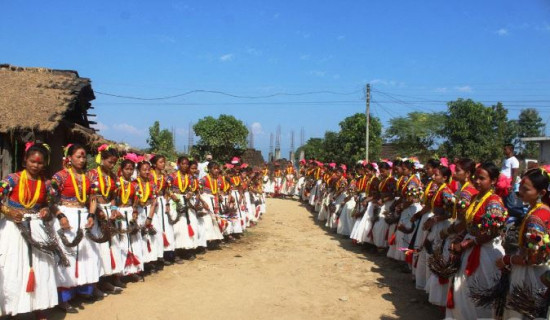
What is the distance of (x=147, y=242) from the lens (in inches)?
286

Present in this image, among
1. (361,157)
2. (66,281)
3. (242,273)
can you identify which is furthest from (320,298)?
(361,157)

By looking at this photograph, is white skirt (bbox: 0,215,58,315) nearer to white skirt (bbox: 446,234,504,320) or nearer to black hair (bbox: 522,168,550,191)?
white skirt (bbox: 446,234,504,320)

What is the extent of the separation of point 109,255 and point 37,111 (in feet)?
21.1

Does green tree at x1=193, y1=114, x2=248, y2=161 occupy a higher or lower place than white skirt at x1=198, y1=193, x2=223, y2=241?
higher

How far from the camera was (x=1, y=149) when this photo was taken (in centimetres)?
1068

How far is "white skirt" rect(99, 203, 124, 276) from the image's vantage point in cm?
591

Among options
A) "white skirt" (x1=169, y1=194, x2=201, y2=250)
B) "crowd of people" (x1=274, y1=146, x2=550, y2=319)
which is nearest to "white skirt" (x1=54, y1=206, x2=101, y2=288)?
"white skirt" (x1=169, y1=194, x2=201, y2=250)

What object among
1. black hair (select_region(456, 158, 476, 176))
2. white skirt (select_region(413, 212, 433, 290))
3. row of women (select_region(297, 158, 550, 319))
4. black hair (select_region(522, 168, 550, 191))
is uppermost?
black hair (select_region(456, 158, 476, 176))

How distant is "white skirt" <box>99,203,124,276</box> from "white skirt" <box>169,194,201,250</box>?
1.89 metres

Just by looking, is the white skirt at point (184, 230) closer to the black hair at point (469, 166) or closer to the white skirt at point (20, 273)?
the white skirt at point (20, 273)

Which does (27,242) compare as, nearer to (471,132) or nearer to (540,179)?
(540,179)

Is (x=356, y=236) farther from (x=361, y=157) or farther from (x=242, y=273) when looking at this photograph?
(x=361, y=157)

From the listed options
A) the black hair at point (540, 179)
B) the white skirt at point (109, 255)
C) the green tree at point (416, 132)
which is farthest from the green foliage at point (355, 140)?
the black hair at point (540, 179)

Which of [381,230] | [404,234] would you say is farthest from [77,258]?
[381,230]
